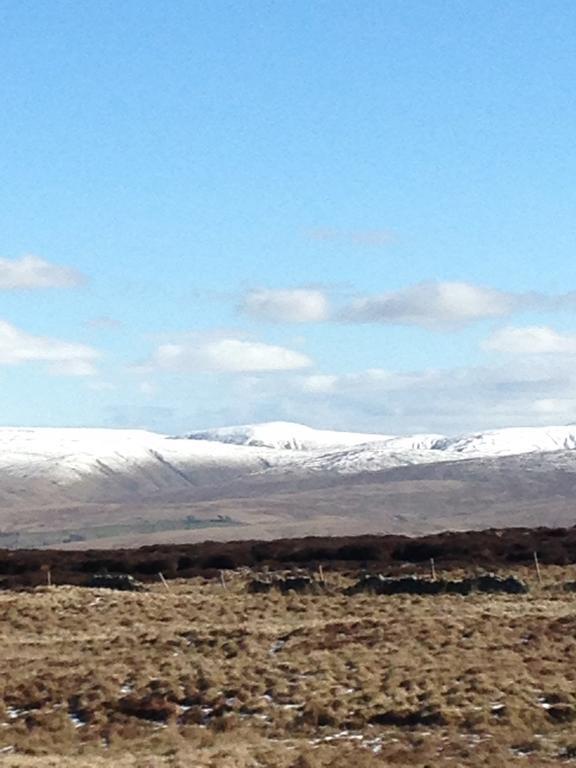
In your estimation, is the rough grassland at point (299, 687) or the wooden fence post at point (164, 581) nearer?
the rough grassland at point (299, 687)

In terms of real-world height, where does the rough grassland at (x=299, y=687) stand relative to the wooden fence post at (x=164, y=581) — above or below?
below

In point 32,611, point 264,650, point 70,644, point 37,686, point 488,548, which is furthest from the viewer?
point 488,548

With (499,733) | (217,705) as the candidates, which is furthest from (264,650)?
(499,733)

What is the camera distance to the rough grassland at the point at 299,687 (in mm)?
24062

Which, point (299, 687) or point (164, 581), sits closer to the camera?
point (299, 687)

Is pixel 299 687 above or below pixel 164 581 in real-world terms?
below

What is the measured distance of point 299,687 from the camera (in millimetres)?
29016

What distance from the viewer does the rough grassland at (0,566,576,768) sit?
24.1 m

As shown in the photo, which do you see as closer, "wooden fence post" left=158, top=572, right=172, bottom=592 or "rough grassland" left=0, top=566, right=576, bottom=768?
"rough grassland" left=0, top=566, right=576, bottom=768

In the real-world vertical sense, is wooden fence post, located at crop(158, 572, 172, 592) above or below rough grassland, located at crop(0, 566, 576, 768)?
above

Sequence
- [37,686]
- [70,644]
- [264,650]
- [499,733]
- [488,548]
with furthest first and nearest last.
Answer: [488,548], [70,644], [264,650], [37,686], [499,733]

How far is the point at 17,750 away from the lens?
83.9 ft

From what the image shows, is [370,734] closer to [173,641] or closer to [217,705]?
[217,705]

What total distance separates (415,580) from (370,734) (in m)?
20.3
